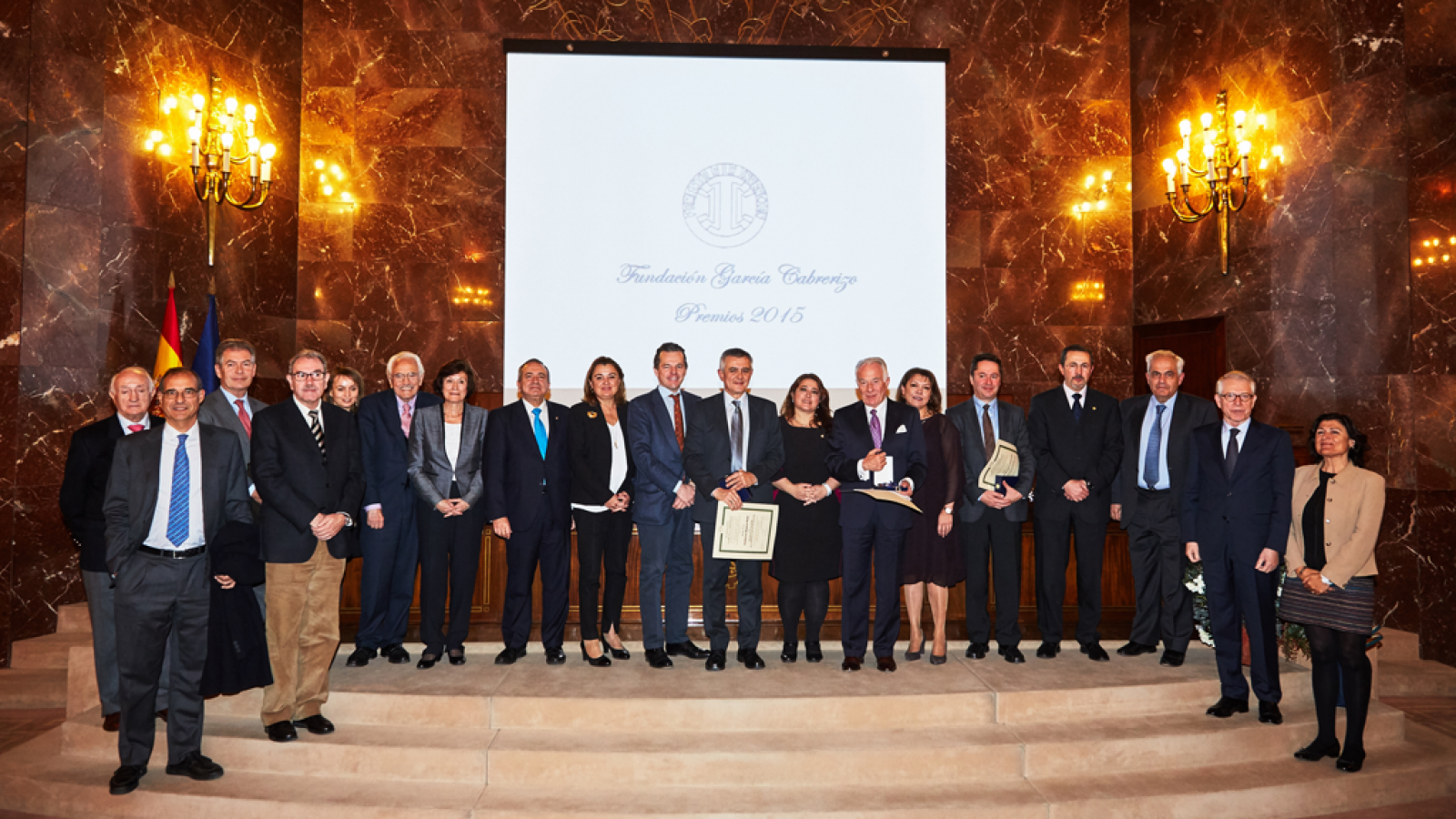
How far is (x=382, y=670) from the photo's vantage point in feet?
14.1

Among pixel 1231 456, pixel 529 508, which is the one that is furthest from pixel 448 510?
pixel 1231 456

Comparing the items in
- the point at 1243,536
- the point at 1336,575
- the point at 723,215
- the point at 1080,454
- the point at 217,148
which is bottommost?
the point at 1336,575

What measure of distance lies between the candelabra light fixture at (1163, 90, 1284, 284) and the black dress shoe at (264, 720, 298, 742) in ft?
22.6

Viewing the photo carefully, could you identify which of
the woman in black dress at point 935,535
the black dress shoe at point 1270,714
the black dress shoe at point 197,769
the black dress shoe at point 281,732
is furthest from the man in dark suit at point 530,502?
the black dress shoe at point 1270,714

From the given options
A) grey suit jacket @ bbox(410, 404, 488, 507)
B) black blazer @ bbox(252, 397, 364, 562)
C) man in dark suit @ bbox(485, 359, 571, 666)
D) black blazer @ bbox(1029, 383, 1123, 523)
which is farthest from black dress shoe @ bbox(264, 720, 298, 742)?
black blazer @ bbox(1029, 383, 1123, 523)

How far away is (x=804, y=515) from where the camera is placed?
4426 mm

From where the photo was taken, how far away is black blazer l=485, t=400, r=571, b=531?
14.4ft

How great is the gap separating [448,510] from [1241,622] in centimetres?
383

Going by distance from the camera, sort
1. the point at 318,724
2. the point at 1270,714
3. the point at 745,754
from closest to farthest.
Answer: the point at 745,754
the point at 318,724
the point at 1270,714

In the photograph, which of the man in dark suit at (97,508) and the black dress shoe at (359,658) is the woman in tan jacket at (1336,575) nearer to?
the black dress shoe at (359,658)

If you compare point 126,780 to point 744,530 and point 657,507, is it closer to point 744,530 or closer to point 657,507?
point 657,507

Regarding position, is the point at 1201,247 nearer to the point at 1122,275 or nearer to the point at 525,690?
the point at 1122,275

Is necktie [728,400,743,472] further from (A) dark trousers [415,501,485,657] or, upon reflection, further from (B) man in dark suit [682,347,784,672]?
(A) dark trousers [415,501,485,657]

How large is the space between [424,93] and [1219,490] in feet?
22.0
